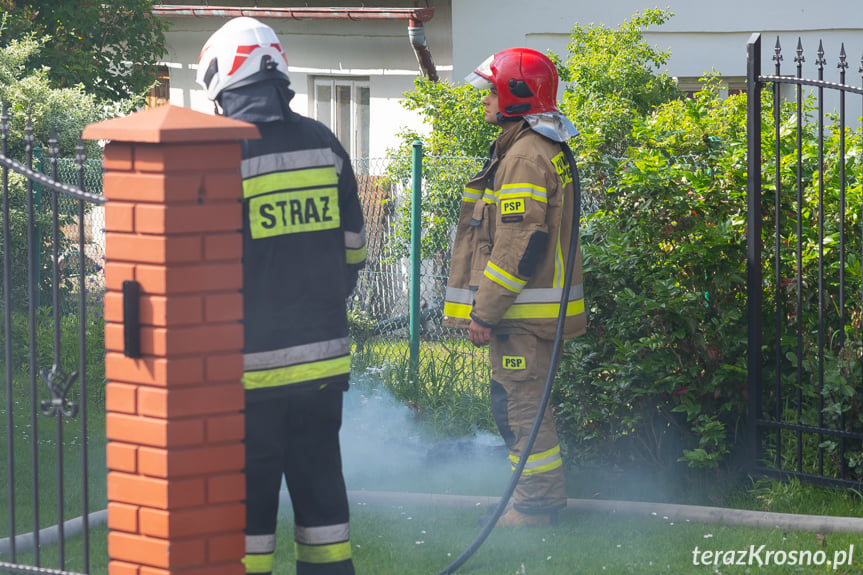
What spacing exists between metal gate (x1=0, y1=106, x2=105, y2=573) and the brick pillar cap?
0.35 meters

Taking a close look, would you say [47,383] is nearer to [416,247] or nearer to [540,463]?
[540,463]

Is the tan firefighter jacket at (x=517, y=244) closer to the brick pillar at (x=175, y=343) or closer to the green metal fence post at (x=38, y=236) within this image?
the brick pillar at (x=175, y=343)

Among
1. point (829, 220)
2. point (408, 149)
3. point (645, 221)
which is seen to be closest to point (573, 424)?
point (645, 221)

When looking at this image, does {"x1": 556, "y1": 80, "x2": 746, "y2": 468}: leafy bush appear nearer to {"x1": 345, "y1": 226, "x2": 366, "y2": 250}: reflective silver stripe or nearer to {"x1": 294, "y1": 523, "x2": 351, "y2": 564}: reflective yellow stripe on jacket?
{"x1": 345, "y1": 226, "x2": 366, "y2": 250}: reflective silver stripe

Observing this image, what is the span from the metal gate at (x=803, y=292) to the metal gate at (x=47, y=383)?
310 centimetres

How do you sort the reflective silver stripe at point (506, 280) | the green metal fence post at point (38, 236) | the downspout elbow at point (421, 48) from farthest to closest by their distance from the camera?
the downspout elbow at point (421, 48)
the green metal fence post at point (38, 236)
the reflective silver stripe at point (506, 280)

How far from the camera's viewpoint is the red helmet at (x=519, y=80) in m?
4.61

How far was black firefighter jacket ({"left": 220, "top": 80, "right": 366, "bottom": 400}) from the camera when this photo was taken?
10.9 ft

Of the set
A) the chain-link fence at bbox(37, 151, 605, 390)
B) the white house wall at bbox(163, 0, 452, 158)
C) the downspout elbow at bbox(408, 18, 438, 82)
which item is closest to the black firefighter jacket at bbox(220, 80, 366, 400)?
the chain-link fence at bbox(37, 151, 605, 390)

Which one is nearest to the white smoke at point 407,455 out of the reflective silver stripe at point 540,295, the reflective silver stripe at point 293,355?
the reflective silver stripe at point 540,295

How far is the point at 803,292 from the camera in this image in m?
5.22

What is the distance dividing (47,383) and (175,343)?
719 mm

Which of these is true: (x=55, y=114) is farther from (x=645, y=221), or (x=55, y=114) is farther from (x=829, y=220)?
(x=829, y=220)

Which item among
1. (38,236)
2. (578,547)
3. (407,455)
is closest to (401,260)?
(407,455)
